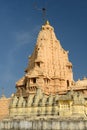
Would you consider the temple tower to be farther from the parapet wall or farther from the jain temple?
the parapet wall

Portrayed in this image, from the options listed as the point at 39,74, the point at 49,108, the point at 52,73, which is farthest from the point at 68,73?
the point at 49,108

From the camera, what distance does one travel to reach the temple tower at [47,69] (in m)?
60.4

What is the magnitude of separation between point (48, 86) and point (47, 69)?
3.92 m

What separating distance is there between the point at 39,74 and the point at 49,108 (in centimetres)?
1548

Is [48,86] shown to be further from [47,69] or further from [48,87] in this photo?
[47,69]

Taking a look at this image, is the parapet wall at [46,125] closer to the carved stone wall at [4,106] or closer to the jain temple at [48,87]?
the jain temple at [48,87]

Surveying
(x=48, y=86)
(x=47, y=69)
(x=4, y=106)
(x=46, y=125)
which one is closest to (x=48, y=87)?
(x=48, y=86)

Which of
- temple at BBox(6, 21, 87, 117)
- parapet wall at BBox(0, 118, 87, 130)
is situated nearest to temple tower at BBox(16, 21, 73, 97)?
temple at BBox(6, 21, 87, 117)

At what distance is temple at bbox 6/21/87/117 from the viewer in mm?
44594

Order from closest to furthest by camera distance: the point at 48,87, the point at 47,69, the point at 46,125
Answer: the point at 46,125 → the point at 48,87 → the point at 47,69

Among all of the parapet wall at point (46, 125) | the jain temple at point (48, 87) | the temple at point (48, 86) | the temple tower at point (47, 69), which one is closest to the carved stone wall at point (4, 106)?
the jain temple at point (48, 87)

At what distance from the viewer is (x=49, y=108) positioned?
45.8 meters

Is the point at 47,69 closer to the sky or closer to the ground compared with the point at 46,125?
closer to the sky

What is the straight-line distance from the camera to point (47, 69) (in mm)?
63531
